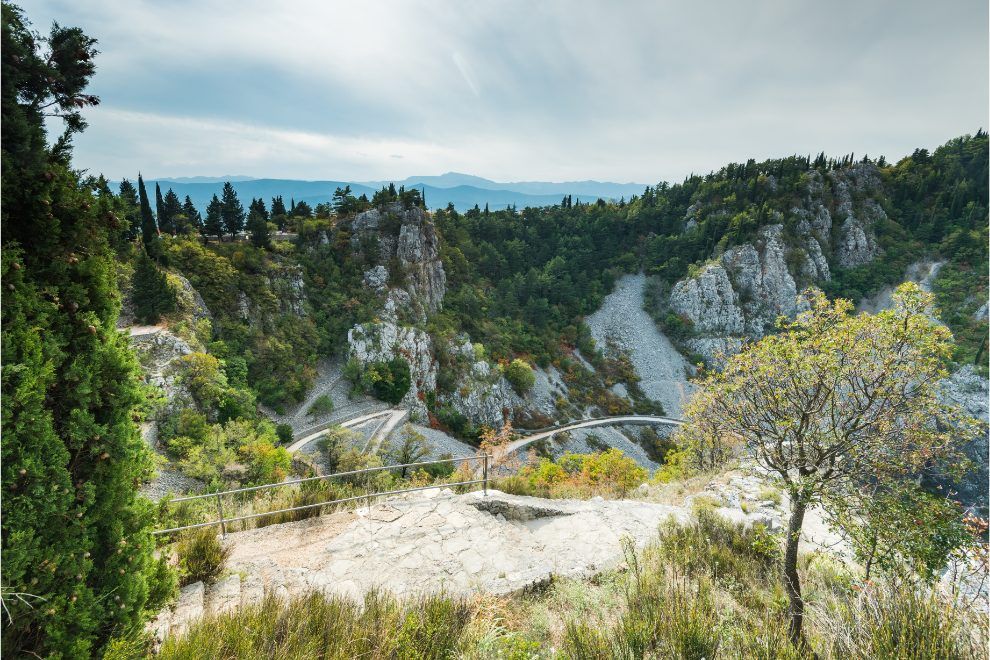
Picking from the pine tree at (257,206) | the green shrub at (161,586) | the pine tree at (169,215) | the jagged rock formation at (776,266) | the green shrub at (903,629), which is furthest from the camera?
the jagged rock formation at (776,266)

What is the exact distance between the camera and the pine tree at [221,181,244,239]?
105 feet

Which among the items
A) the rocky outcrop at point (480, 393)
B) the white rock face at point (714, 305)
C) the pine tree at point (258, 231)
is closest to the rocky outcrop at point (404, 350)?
the rocky outcrop at point (480, 393)

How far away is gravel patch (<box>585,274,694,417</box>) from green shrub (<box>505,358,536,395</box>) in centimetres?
1552

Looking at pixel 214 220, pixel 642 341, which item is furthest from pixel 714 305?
pixel 214 220

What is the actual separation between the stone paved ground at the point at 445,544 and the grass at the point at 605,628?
1.20 meters

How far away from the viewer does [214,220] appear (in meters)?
31.6

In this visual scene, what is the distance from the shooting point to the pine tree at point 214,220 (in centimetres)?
3147

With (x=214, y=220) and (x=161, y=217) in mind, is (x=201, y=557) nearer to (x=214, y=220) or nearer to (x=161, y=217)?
(x=214, y=220)

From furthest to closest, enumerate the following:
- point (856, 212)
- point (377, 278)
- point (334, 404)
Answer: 1. point (856, 212)
2. point (377, 278)
3. point (334, 404)

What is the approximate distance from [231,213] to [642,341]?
146ft

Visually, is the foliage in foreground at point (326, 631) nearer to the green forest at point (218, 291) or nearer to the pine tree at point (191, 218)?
the green forest at point (218, 291)

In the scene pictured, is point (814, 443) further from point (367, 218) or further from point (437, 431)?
point (367, 218)

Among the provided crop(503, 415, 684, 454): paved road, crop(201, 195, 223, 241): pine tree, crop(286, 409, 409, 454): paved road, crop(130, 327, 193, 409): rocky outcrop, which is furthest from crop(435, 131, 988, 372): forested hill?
crop(130, 327, 193, 409): rocky outcrop

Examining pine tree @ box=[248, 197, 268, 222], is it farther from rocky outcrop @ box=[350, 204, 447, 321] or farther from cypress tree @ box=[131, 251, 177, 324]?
cypress tree @ box=[131, 251, 177, 324]
